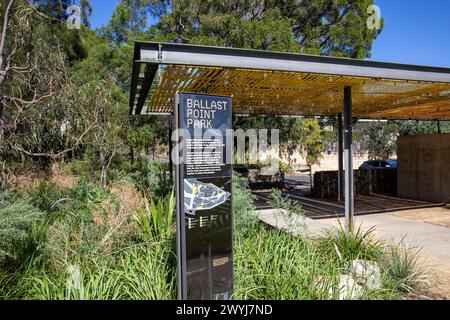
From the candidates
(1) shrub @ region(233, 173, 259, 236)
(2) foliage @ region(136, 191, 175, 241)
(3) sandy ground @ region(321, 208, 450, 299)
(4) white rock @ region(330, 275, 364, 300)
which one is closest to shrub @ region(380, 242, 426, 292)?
(3) sandy ground @ region(321, 208, 450, 299)

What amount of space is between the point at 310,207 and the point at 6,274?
299 inches

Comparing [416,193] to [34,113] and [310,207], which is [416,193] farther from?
[34,113]

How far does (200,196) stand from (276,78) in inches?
130

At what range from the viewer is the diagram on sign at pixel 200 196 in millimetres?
2818

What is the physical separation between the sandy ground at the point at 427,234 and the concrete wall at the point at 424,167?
4.27ft

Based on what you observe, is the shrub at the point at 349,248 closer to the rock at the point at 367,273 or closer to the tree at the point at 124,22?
the rock at the point at 367,273

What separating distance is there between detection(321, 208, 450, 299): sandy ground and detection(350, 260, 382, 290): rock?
650 mm

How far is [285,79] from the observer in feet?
18.3

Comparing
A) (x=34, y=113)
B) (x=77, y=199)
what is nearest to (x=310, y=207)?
(x=77, y=199)

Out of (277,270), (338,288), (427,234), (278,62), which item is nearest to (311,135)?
(427,234)

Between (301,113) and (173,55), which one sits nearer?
(173,55)

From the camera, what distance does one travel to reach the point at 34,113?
8.68 metres

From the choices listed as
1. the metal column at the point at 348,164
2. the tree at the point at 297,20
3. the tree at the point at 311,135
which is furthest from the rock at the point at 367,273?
the tree at the point at 311,135

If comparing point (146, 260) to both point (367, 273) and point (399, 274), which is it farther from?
point (399, 274)
